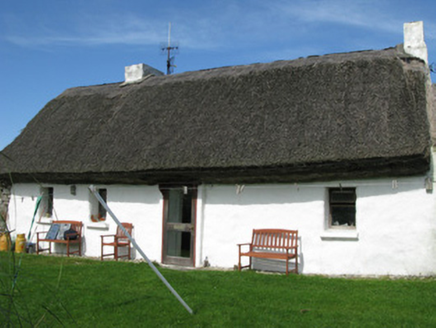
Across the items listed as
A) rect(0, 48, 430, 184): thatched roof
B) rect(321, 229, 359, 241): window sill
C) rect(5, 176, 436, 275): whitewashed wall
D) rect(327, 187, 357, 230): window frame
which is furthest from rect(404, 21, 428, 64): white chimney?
rect(321, 229, 359, 241): window sill

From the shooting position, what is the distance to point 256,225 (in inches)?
385

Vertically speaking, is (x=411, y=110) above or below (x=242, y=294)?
above

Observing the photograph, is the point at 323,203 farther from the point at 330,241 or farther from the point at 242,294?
the point at 242,294

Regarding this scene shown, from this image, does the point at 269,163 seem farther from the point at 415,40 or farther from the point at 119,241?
the point at 119,241

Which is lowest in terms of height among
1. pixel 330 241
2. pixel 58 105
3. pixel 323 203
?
pixel 330 241

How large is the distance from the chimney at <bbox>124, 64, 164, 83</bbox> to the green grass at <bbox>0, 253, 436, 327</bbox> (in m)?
7.83

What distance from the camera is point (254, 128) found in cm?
1012

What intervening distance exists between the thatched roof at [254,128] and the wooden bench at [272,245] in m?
1.11

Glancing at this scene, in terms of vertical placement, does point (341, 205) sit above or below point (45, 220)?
above

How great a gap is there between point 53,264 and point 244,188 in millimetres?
4524

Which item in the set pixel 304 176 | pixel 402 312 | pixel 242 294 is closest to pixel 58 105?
pixel 304 176

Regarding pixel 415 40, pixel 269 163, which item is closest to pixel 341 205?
pixel 269 163

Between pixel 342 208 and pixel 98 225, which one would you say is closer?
pixel 342 208

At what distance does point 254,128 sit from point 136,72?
21.0 feet
